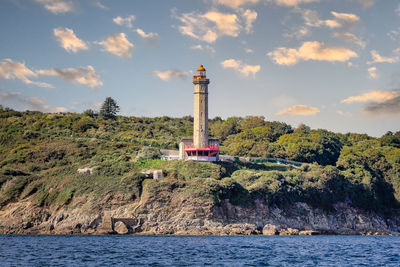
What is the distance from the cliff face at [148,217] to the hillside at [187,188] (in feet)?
0.42

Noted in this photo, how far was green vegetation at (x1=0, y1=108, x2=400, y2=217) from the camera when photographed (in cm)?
6344

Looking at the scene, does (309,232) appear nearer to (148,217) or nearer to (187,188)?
(187,188)

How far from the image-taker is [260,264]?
3023 centimetres

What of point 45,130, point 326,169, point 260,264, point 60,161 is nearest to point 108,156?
point 60,161

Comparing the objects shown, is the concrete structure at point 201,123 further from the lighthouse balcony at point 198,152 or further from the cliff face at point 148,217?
the cliff face at point 148,217

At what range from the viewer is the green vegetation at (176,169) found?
63438mm

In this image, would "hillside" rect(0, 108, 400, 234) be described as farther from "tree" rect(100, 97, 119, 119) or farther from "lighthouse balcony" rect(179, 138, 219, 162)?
"tree" rect(100, 97, 119, 119)

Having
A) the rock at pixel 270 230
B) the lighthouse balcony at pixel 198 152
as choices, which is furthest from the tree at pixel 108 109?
the rock at pixel 270 230

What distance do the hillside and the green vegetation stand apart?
7.1 inches

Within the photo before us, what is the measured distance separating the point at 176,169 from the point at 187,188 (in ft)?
23.5

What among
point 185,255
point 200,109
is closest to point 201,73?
point 200,109

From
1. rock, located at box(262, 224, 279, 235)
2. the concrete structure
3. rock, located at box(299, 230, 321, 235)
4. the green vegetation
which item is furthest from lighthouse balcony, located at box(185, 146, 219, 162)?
rock, located at box(299, 230, 321, 235)

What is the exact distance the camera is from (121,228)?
57000 mm

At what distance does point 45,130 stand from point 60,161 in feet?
79.0
